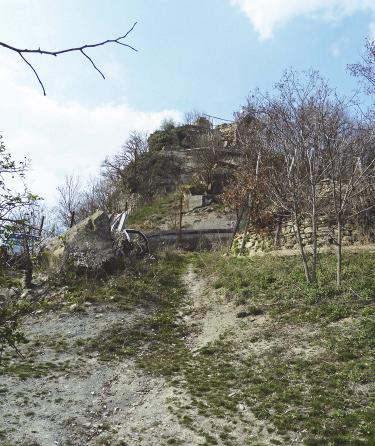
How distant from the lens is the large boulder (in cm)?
1683

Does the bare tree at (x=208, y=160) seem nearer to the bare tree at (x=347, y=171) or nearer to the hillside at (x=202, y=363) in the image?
the bare tree at (x=347, y=171)

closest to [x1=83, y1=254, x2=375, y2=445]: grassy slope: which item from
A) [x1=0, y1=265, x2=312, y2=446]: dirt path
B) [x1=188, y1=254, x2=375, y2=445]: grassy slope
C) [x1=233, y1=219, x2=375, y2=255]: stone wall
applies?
[x1=188, y1=254, x2=375, y2=445]: grassy slope

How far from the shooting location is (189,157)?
133ft

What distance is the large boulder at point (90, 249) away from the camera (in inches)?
663

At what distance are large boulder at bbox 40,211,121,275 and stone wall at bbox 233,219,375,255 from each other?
5727 mm

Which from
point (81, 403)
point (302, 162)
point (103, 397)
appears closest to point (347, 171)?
point (302, 162)

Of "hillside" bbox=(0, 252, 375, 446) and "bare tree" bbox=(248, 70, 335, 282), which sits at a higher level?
"bare tree" bbox=(248, 70, 335, 282)

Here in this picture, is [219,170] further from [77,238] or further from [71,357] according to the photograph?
[71,357]

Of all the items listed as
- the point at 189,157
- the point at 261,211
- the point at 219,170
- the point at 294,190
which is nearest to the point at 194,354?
the point at 294,190

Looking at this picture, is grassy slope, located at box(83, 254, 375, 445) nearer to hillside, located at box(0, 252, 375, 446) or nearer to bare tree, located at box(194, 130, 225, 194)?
hillside, located at box(0, 252, 375, 446)

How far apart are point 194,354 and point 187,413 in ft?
9.93

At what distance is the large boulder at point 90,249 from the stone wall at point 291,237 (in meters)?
5.73

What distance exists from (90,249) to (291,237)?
25.2 ft

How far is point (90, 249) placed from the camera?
687 inches
